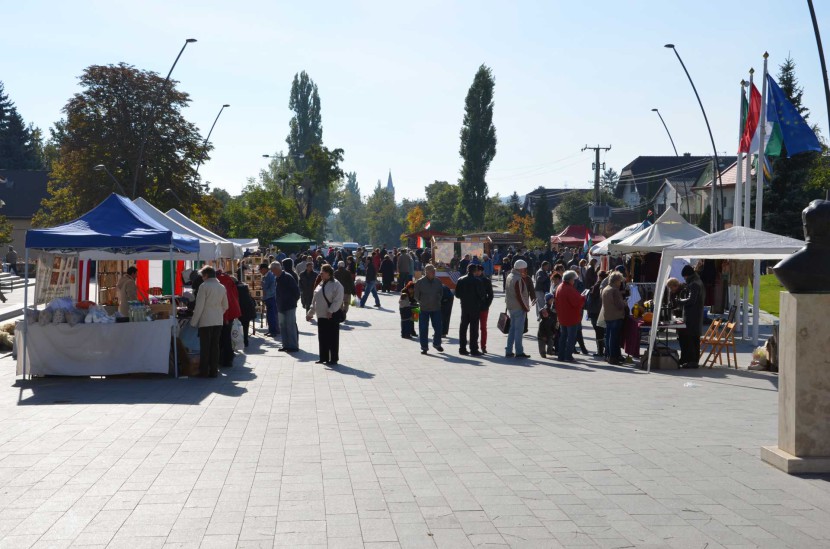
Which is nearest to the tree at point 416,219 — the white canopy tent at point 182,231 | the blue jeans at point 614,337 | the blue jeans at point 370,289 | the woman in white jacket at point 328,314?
the blue jeans at point 370,289

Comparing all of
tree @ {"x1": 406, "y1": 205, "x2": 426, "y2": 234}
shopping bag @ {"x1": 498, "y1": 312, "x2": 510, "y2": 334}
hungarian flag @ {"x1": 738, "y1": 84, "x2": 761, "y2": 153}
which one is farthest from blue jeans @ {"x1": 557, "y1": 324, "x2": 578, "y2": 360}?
tree @ {"x1": 406, "y1": 205, "x2": 426, "y2": 234}

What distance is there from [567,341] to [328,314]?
4308mm

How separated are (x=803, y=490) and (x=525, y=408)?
427cm

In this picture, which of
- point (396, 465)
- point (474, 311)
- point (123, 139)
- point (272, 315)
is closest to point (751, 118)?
point (474, 311)

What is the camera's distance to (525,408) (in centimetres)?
1086

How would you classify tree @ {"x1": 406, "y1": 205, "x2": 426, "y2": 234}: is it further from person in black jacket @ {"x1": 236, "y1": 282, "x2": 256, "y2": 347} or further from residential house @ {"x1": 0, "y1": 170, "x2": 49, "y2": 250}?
person in black jacket @ {"x1": 236, "y1": 282, "x2": 256, "y2": 347}

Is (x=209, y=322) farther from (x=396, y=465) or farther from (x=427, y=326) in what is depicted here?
(x=396, y=465)

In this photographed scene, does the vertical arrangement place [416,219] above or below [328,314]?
above

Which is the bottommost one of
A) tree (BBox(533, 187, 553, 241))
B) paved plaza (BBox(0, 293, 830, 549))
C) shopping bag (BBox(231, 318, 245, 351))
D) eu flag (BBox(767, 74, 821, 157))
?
paved plaza (BBox(0, 293, 830, 549))

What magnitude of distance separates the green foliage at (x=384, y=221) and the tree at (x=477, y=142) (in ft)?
218

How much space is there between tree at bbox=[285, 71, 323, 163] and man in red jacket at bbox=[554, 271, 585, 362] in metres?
100

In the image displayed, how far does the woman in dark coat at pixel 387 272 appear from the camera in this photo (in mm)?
→ 36728

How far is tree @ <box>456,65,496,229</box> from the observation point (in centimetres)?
8862

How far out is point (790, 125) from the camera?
18.1m
